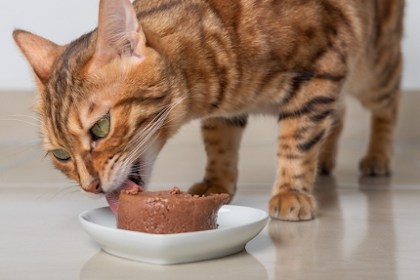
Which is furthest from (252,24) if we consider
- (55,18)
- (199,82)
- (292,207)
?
(55,18)

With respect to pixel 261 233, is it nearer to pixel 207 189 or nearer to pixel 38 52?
pixel 207 189

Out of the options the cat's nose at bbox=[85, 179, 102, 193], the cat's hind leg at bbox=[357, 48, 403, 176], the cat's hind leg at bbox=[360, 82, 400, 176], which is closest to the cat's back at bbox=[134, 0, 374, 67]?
the cat's nose at bbox=[85, 179, 102, 193]

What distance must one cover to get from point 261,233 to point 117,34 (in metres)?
0.51

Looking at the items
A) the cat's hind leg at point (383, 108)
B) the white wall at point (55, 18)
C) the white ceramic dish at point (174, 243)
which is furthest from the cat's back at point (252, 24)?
the white wall at point (55, 18)

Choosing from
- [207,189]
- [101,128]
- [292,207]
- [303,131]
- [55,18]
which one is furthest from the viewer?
[55,18]

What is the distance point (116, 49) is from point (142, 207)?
1.21 feet

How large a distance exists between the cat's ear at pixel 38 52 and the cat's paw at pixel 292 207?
0.60 meters

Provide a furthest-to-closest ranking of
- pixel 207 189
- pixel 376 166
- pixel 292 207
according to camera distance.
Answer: pixel 376 166
pixel 207 189
pixel 292 207

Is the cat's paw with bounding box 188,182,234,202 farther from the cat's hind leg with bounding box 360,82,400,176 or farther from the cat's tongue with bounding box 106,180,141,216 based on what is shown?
the cat's hind leg with bounding box 360,82,400,176

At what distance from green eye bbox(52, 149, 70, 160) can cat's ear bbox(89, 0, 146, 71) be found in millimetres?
186

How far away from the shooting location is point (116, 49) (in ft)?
4.79

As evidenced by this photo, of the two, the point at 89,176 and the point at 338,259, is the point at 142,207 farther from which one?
the point at 338,259

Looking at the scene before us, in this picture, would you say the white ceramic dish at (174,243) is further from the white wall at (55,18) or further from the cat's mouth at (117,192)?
the white wall at (55,18)

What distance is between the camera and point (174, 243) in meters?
1.21
